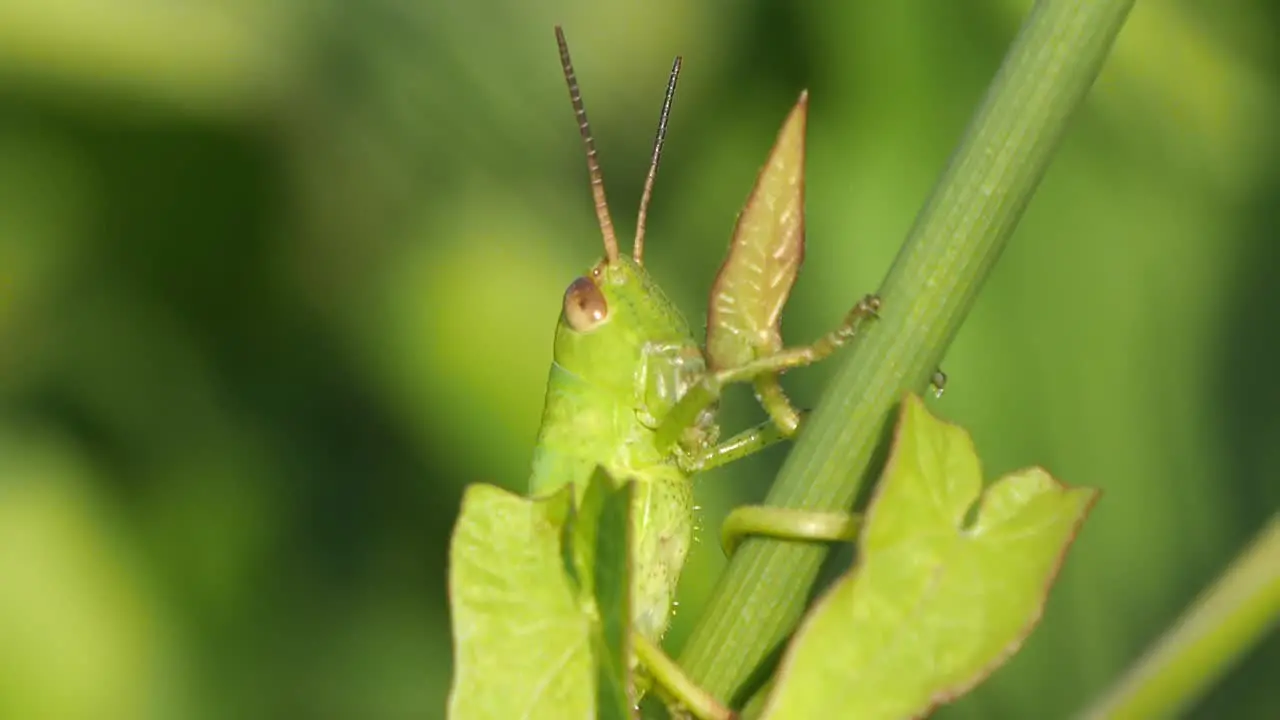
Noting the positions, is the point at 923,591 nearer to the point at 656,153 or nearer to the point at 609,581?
the point at 609,581

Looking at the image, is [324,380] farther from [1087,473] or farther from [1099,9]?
[1099,9]

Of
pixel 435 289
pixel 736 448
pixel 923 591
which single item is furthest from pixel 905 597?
pixel 435 289

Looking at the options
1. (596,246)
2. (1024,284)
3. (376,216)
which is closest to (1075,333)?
(1024,284)

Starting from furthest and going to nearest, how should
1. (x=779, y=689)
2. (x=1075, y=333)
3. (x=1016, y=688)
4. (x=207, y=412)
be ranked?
(x=207, y=412), (x=1075, y=333), (x=1016, y=688), (x=779, y=689)

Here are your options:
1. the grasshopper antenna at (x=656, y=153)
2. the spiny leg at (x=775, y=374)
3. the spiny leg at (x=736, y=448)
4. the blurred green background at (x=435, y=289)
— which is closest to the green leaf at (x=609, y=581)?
the spiny leg at (x=775, y=374)

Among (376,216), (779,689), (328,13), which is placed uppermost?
(328,13)

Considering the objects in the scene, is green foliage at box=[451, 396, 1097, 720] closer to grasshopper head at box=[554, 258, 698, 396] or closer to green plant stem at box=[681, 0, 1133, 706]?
green plant stem at box=[681, 0, 1133, 706]

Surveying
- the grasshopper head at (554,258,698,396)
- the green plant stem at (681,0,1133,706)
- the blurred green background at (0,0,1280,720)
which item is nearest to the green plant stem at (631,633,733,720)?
the green plant stem at (681,0,1133,706)
